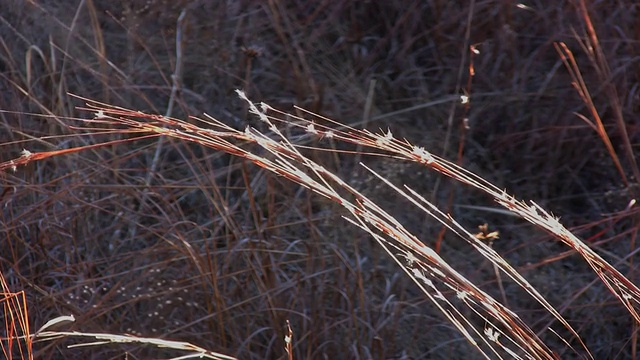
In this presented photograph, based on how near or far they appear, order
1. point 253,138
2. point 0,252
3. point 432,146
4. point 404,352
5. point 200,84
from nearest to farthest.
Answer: point 253,138, point 404,352, point 0,252, point 432,146, point 200,84

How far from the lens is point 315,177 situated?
2.39 m

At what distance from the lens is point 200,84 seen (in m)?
3.06

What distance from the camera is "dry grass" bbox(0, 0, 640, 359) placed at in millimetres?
2014

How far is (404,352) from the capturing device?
2.02m

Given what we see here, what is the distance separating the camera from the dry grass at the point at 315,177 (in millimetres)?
2014

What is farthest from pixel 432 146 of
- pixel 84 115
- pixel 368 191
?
pixel 84 115

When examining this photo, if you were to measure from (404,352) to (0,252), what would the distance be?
39.3 inches

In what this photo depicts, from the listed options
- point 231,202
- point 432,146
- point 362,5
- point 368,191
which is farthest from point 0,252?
point 362,5

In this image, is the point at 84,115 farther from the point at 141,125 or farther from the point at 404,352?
the point at 141,125

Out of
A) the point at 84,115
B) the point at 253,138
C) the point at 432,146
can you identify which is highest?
the point at 253,138

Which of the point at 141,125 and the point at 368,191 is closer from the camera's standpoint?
the point at 141,125

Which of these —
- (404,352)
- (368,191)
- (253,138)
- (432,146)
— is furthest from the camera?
(432,146)

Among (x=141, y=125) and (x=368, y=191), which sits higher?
(x=141, y=125)

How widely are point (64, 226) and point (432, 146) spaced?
3.85 ft
